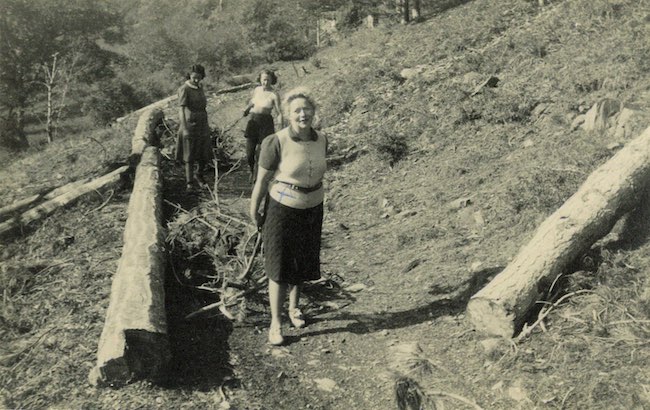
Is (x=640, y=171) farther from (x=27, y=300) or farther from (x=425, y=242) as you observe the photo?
(x=27, y=300)

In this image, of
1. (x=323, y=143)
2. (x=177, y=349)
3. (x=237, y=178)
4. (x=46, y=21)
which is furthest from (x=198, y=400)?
(x=46, y=21)

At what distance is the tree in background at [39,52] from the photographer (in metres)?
26.5

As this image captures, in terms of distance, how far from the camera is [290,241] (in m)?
3.78

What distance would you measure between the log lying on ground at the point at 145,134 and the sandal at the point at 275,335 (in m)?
4.82

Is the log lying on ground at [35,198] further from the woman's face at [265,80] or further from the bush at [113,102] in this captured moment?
the bush at [113,102]

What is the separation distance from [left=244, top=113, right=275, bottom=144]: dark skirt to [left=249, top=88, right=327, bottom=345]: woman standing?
2.99 m

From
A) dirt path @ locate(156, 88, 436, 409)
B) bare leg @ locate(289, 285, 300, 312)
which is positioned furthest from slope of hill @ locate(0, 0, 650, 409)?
bare leg @ locate(289, 285, 300, 312)

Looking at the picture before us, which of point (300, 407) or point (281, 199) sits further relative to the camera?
point (281, 199)

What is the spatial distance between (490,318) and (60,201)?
17.4 feet

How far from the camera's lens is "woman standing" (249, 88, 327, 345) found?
3549 mm

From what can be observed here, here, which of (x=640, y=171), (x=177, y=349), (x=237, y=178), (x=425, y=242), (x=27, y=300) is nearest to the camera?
(x=177, y=349)

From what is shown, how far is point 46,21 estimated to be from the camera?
27.7 metres

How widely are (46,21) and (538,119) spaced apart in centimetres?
2779

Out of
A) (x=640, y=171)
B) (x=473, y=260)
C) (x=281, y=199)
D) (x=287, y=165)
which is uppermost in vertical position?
(x=287, y=165)
